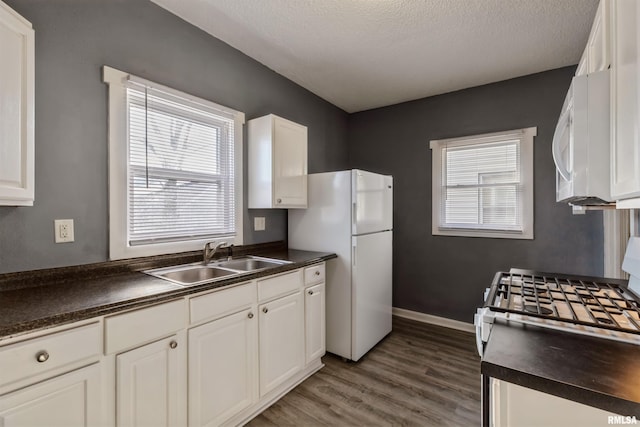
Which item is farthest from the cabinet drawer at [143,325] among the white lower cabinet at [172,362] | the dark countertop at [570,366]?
the dark countertop at [570,366]

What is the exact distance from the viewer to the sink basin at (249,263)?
2162 millimetres

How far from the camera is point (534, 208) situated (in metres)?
2.79

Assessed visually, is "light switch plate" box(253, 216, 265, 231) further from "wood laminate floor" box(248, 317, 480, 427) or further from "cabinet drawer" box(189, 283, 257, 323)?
"wood laminate floor" box(248, 317, 480, 427)

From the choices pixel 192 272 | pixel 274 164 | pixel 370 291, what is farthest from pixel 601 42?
pixel 192 272

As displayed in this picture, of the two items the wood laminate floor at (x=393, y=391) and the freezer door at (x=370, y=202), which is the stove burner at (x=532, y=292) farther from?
the freezer door at (x=370, y=202)

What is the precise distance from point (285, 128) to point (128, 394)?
2.01 metres

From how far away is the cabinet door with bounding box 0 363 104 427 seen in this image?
38.1 inches

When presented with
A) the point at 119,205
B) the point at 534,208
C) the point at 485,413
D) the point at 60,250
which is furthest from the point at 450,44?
the point at 60,250

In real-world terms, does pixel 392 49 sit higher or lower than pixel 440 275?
higher

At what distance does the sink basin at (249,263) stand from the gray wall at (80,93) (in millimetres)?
759

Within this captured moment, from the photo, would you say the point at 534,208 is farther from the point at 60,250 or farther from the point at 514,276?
the point at 60,250

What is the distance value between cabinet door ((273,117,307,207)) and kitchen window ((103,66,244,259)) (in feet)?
1.03

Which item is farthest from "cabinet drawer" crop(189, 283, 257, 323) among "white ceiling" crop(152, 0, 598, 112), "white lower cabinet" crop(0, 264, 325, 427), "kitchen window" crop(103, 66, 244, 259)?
"white ceiling" crop(152, 0, 598, 112)

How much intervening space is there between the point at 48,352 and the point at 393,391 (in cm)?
198
